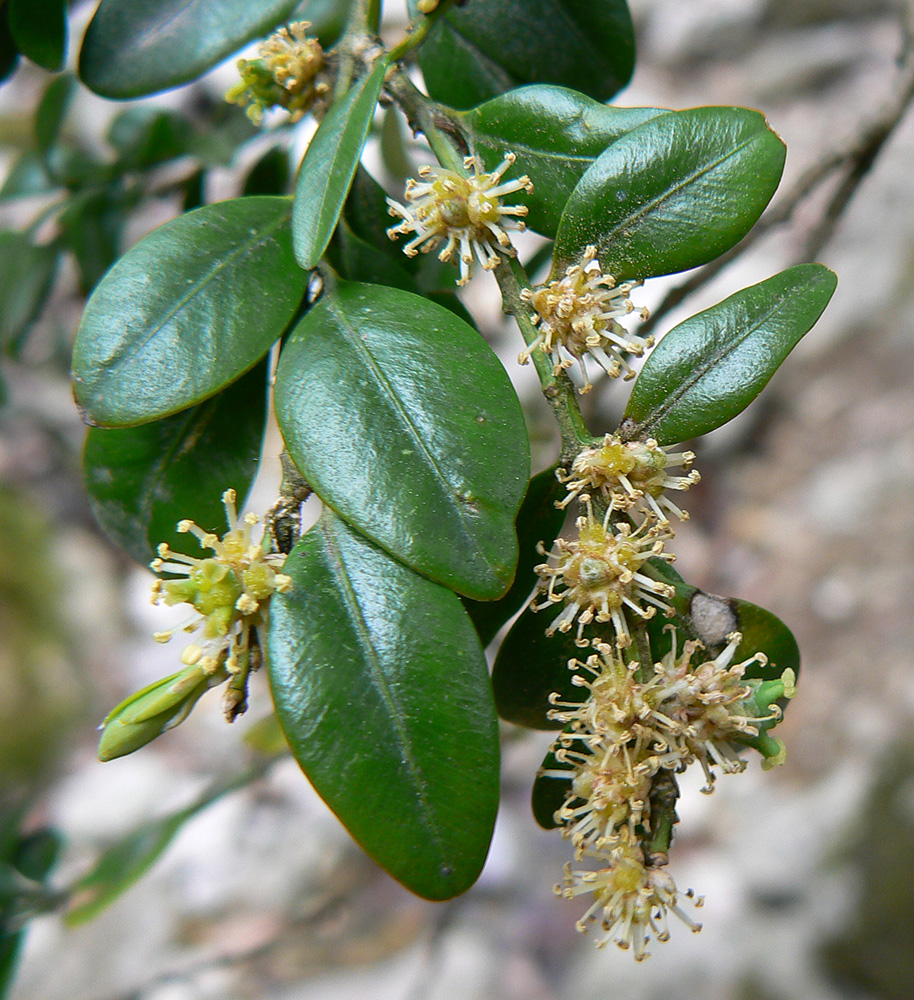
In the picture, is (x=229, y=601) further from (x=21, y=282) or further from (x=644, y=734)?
(x=21, y=282)

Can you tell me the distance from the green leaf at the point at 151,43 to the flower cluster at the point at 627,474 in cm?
42

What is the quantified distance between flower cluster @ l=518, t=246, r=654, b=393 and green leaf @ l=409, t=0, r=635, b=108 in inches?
10.7

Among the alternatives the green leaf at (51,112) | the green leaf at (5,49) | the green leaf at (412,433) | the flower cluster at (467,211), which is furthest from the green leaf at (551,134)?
the green leaf at (51,112)

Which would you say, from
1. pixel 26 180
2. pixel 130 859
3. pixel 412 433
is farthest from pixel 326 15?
pixel 130 859

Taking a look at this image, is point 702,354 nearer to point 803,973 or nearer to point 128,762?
point 803,973

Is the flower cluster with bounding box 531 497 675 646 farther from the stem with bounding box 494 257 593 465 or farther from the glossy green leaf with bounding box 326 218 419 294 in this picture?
the glossy green leaf with bounding box 326 218 419 294

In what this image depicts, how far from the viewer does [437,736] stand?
461 millimetres

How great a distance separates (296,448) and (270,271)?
0.15 m

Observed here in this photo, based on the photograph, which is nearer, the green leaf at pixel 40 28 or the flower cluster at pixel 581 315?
the flower cluster at pixel 581 315

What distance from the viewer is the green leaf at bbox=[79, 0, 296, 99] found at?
0.64 meters

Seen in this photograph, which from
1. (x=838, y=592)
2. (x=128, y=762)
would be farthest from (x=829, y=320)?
(x=128, y=762)

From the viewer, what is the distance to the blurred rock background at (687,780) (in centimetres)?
210

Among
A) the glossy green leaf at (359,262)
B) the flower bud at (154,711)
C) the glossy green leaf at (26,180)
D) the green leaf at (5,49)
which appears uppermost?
the green leaf at (5,49)

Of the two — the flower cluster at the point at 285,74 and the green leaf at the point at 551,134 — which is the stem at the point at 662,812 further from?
the flower cluster at the point at 285,74
